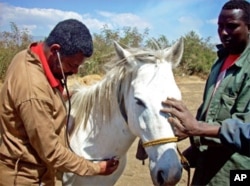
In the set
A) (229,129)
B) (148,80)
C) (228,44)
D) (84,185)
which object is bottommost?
(84,185)

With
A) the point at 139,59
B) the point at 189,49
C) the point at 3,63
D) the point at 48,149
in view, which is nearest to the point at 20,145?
the point at 48,149

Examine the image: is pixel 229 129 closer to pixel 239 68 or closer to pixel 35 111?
pixel 239 68

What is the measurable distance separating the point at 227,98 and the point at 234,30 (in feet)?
1.38

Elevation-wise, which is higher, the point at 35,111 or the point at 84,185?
the point at 35,111

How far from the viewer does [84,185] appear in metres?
2.78

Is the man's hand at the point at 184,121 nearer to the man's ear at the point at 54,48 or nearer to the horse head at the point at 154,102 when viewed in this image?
the horse head at the point at 154,102

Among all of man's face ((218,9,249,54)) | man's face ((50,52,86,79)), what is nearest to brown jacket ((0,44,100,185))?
man's face ((50,52,86,79))

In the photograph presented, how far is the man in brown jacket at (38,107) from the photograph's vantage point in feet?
6.76

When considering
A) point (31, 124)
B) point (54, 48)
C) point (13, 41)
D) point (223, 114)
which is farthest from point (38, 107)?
point (13, 41)

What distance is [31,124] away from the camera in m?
2.05

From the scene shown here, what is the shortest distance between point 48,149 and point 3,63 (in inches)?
514

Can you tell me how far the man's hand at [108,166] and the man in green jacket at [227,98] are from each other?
63 cm

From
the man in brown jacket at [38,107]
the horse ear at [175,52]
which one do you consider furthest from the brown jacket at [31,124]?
the horse ear at [175,52]

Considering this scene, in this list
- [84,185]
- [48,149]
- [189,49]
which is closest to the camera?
[48,149]
